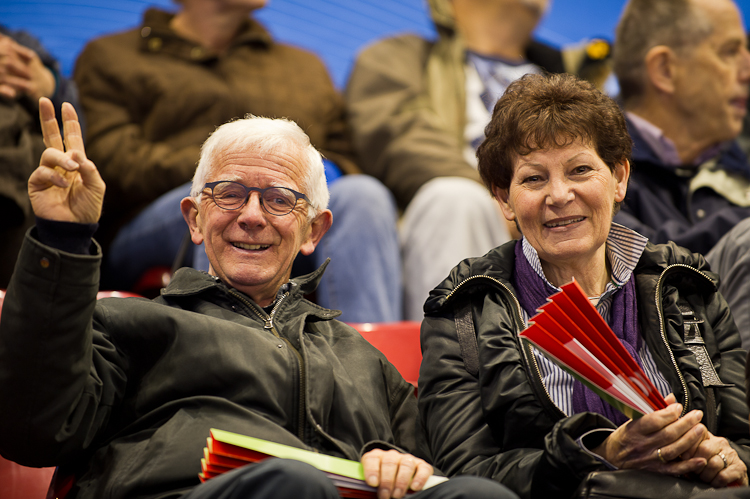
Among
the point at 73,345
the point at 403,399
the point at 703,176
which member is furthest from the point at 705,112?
the point at 73,345

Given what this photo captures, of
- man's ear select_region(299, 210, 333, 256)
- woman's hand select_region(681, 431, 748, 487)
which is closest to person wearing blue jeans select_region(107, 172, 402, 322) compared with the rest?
man's ear select_region(299, 210, 333, 256)

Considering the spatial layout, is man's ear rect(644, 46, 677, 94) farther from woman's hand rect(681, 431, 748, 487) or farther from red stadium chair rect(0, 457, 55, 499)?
red stadium chair rect(0, 457, 55, 499)

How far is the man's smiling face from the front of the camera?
6.00 ft

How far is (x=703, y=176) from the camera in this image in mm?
3043

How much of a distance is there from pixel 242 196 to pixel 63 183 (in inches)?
20.1

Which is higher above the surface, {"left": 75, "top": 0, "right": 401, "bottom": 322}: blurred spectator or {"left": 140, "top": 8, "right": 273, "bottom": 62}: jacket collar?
{"left": 140, "top": 8, "right": 273, "bottom": 62}: jacket collar

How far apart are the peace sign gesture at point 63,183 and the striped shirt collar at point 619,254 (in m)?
1.00

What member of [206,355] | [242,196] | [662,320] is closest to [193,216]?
[242,196]

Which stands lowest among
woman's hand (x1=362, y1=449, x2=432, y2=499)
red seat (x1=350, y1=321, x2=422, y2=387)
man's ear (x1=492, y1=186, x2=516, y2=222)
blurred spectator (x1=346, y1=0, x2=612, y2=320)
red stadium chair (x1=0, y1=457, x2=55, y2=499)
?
red stadium chair (x1=0, y1=457, x2=55, y2=499)

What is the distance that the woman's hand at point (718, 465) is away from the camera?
147cm

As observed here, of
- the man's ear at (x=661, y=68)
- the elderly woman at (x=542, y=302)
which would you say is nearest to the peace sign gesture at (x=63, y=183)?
the elderly woman at (x=542, y=302)

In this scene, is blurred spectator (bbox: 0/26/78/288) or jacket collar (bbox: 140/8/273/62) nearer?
blurred spectator (bbox: 0/26/78/288)

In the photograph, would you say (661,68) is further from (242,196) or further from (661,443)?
(661,443)

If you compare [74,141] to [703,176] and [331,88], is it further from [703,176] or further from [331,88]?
[703,176]
